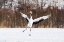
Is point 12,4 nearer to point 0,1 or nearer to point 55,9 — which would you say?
point 0,1

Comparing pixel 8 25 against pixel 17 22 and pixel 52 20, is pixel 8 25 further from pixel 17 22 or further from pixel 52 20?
pixel 52 20

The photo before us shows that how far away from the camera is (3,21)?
511 inches

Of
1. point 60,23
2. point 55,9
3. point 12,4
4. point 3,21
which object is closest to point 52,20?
point 60,23

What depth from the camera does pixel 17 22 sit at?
43.2ft

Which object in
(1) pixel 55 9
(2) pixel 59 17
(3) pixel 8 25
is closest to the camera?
(3) pixel 8 25
